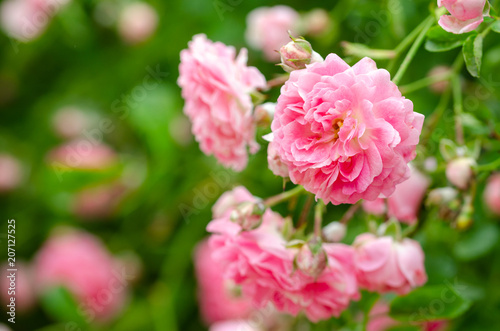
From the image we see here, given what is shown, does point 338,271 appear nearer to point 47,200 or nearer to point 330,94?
point 330,94

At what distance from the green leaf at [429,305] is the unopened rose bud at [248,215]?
16cm

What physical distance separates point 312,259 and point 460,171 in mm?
146

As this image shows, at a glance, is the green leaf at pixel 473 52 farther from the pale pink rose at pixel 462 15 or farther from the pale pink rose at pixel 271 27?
the pale pink rose at pixel 271 27

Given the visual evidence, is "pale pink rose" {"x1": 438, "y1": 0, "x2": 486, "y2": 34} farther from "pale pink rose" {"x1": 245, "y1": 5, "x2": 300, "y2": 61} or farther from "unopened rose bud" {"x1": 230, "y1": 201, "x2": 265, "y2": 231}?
"pale pink rose" {"x1": 245, "y1": 5, "x2": 300, "y2": 61}

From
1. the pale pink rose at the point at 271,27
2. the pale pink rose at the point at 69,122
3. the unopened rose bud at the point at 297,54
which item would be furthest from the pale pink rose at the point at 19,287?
the unopened rose bud at the point at 297,54

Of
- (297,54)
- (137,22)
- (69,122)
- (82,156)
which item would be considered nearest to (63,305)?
(82,156)

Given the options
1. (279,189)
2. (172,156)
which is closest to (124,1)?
(172,156)

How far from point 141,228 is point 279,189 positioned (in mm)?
293

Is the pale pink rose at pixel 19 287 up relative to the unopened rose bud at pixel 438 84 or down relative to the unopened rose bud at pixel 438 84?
down

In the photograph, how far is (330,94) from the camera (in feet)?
1.12

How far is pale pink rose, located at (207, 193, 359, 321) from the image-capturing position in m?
0.44

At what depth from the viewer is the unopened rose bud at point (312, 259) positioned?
1.37 ft

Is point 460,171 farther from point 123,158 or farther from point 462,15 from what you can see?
point 123,158

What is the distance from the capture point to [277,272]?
444 mm
